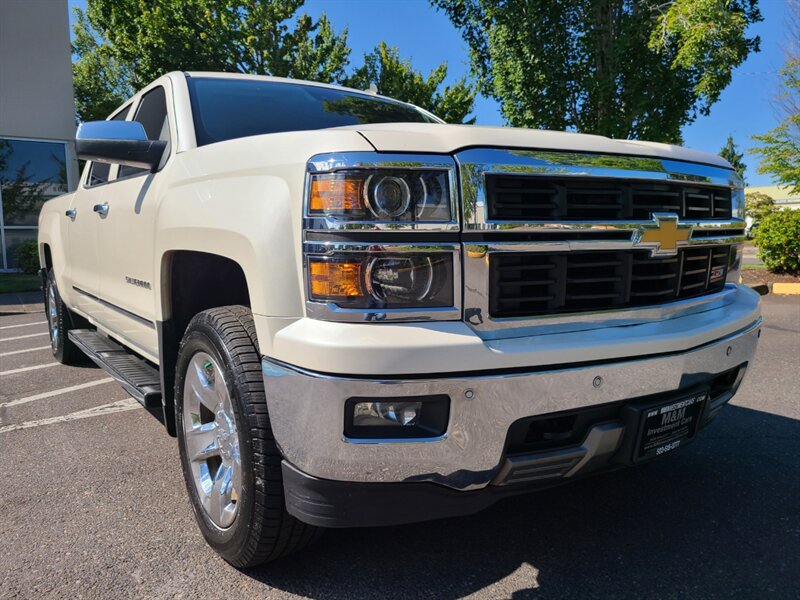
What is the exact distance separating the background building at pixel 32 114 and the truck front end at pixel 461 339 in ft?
47.8

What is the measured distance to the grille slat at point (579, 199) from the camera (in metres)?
1.79

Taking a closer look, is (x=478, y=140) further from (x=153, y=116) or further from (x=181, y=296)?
(x=153, y=116)

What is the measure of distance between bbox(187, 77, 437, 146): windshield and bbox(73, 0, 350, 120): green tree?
1453 centimetres

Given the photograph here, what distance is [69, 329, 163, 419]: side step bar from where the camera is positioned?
2754mm

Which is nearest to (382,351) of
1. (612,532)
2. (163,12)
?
(612,532)

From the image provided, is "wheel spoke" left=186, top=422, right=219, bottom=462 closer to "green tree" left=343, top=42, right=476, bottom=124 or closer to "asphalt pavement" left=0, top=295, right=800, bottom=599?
"asphalt pavement" left=0, top=295, right=800, bottom=599

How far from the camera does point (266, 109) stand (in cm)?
300

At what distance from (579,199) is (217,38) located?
16.8m

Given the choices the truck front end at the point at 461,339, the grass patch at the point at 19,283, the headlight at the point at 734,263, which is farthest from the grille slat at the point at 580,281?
the grass patch at the point at 19,283

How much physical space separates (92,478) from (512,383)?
2303 mm

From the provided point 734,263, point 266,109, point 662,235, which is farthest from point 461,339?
point 266,109

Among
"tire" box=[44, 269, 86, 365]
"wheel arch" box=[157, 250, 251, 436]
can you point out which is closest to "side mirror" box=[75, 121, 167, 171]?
"wheel arch" box=[157, 250, 251, 436]

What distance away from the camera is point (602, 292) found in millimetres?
1993

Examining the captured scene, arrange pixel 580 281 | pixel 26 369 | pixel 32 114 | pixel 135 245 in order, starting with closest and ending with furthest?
1. pixel 580 281
2. pixel 135 245
3. pixel 26 369
4. pixel 32 114
